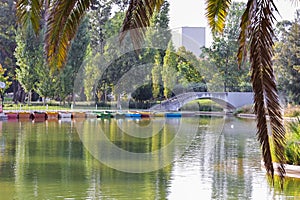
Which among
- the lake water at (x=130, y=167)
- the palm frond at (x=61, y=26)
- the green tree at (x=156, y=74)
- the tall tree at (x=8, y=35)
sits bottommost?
the lake water at (x=130, y=167)

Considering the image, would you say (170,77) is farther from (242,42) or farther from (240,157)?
(242,42)

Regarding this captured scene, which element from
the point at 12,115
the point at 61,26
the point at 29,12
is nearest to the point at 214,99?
the point at 12,115

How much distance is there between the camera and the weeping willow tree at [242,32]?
5.59 m

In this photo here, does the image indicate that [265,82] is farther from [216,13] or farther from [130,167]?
[130,167]

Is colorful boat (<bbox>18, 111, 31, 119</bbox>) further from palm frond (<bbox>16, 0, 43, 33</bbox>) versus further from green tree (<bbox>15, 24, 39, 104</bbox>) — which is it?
palm frond (<bbox>16, 0, 43, 33</bbox>)

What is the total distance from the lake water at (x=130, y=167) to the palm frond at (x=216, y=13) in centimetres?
554

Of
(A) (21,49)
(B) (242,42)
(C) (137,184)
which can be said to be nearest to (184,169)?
(C) (137,184)

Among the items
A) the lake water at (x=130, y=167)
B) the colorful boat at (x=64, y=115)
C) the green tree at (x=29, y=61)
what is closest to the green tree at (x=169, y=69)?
the green tree at (x=29, y=61)

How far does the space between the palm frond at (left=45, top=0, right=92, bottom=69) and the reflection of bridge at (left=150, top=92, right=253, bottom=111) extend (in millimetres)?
50042

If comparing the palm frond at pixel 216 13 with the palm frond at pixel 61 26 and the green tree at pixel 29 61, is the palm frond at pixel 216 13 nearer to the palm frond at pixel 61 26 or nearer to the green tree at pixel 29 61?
the palm frond at pixel 61 26

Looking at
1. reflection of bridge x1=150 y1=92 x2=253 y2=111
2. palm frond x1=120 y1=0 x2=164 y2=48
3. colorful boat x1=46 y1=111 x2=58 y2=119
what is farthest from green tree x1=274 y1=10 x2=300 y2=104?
palm frond x1=120 y1=0 x2=164 y2=48

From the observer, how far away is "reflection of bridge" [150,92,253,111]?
57.6 m

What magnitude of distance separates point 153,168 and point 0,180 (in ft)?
16.2

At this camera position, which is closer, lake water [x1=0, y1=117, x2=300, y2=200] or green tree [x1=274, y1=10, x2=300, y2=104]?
lake water [x1=0, y1=117, x2=300, y2=200]
